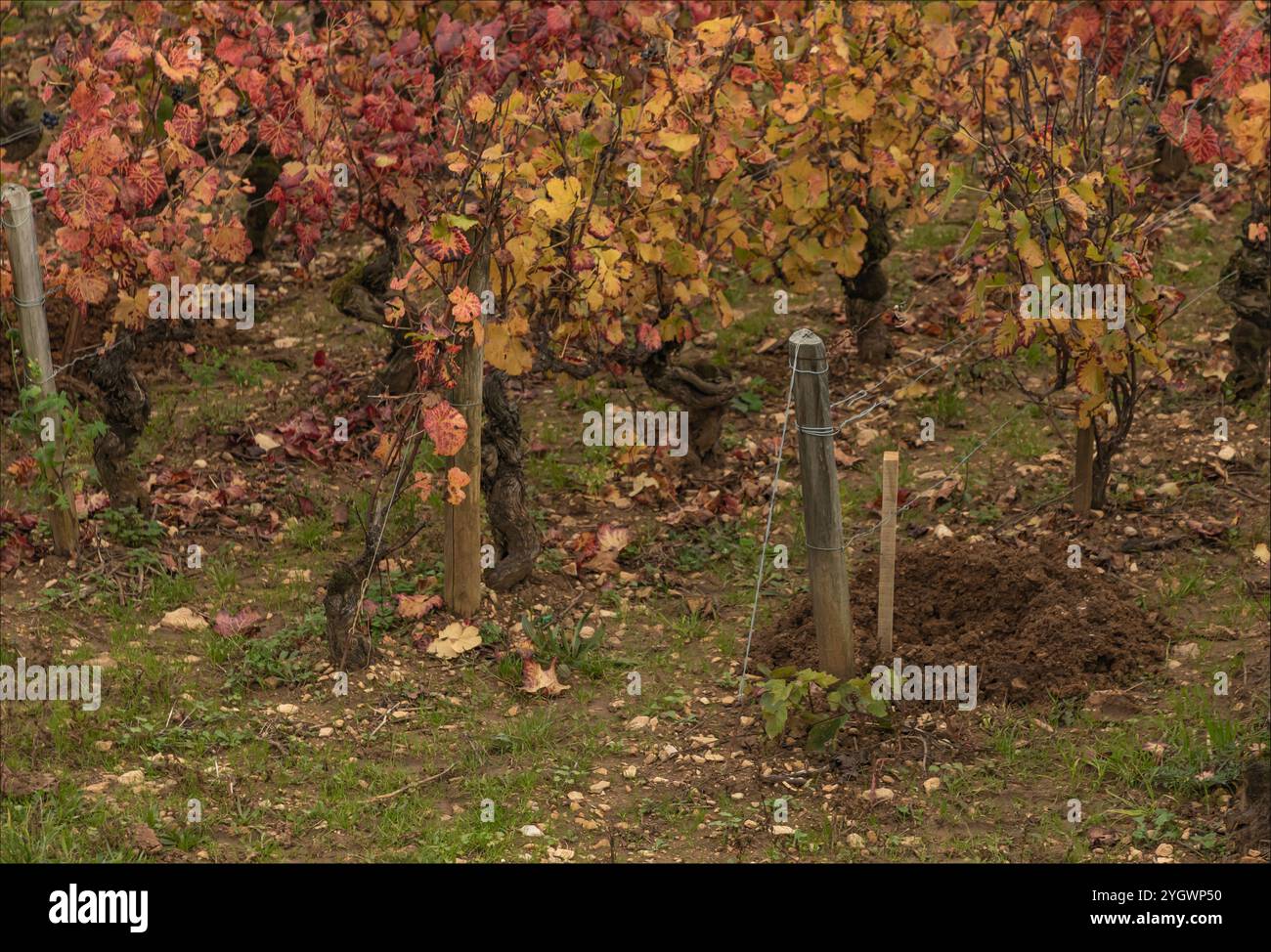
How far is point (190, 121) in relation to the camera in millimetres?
6492

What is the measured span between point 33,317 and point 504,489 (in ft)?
6.51

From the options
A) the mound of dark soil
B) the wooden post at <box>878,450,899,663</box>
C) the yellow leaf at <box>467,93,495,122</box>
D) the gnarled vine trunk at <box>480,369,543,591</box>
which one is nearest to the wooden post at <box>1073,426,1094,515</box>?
the mound of dark soil

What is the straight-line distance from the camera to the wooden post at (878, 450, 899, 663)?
5.34m

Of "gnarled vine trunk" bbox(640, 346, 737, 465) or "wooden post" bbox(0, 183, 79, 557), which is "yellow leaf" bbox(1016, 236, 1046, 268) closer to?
"gnarled vine trunk" bbox(640, 346, 737, 465)

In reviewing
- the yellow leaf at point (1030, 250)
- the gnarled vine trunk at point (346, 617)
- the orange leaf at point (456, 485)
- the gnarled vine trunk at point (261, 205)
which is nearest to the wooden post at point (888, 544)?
the yellow leaf at point (1030, 250)

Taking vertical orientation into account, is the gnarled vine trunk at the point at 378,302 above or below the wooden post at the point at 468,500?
above

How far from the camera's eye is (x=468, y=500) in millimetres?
5977

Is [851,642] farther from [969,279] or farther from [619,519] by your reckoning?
[969,279]

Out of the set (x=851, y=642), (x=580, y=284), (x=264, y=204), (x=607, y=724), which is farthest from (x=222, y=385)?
(x=851, y=642)

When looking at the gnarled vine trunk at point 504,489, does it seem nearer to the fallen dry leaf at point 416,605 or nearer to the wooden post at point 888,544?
the fallen dry leaf at point 416,605

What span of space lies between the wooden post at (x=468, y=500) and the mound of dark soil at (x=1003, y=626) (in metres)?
1.12

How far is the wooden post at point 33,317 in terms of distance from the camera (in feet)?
20.4

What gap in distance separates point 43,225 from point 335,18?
9.40 feet

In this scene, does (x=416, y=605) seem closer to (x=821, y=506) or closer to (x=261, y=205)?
(x=821, y=506)
